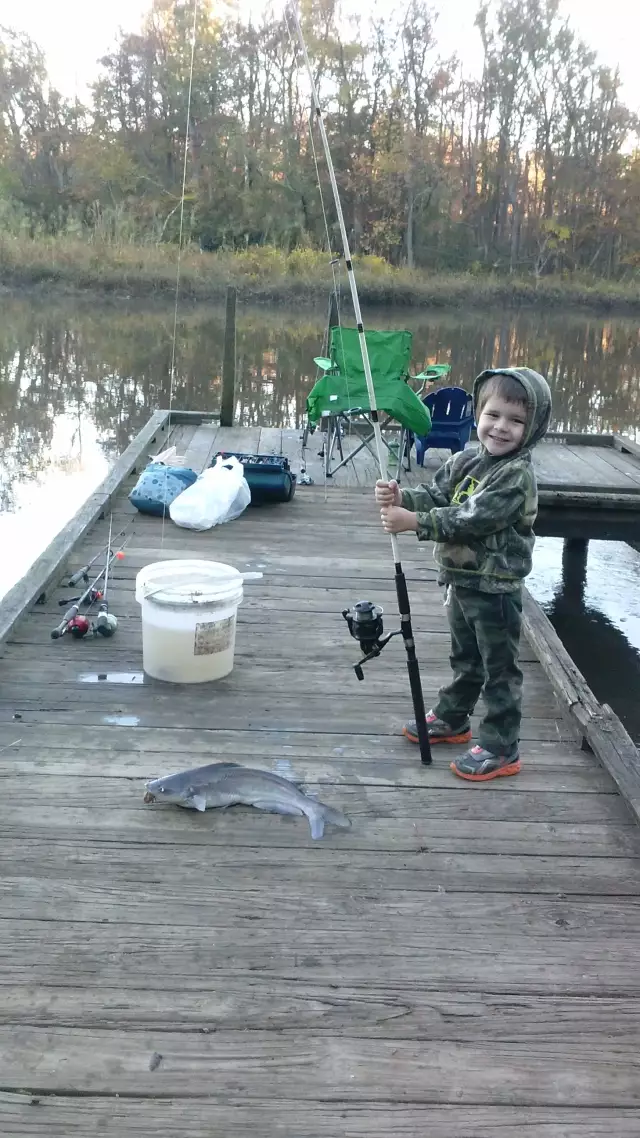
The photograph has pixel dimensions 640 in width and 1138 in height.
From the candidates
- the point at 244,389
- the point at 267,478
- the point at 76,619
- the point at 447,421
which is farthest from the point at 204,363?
the point at 76,619

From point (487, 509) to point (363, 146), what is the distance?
114 feet

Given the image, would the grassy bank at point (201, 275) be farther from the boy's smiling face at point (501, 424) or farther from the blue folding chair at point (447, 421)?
the boy's smiling face at point (501, 424)

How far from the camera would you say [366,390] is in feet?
21.3

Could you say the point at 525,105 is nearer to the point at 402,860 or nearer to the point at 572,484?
the point at 572,484

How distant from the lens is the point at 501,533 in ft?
8.59

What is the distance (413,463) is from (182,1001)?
19.0 ft

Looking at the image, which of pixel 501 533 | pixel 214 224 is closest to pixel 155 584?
pixel 501 533

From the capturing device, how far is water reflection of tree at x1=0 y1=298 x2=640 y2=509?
37.6ft

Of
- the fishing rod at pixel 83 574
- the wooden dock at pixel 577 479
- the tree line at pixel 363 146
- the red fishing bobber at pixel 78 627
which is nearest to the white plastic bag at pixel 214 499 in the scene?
the fishing rod at pixel 83 574

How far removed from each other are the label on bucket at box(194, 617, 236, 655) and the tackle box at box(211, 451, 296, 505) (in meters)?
2.61

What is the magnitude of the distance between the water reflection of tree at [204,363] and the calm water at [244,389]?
3 centimetres

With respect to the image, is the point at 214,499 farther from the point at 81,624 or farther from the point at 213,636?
the point at 213,636

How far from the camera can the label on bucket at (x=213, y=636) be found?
3275 millimetres

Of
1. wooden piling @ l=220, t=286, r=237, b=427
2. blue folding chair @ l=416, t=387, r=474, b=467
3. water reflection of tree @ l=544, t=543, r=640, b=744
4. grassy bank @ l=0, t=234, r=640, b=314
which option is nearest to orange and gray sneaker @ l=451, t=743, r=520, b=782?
water reflection of tree @ l=544, t=543, r=640, b=744
